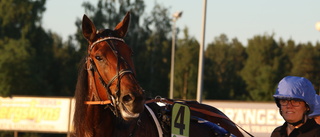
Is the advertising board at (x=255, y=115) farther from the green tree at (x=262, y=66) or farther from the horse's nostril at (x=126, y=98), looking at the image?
the green tree at (x=262, y=66)

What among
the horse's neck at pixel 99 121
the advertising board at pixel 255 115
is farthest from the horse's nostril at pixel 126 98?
the advertising board at pixel 255 115

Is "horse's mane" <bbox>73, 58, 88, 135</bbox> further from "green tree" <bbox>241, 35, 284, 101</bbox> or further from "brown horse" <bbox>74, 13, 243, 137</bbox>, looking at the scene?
"green tree" <bbox>241, 35, 284, 101</bbox>

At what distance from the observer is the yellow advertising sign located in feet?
69.9

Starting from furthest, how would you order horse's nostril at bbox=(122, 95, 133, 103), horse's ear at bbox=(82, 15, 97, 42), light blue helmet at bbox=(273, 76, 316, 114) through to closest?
1. horse's ear at bbox=(82, 15, 97, 42)
2. horse's nostril at bbox=(122, 95, 133, 103)
3. light blue helmet at bbox=(273, 76, 316, 114)

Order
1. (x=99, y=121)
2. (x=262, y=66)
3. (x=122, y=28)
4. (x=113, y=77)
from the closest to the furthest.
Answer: (x=113, y=77) → (x=99, y=121) → (x=122, y=28) → (x=262, y=66)

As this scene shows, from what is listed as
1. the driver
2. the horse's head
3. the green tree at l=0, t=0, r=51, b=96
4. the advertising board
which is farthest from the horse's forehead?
the green tree at l=0, t=0, r=51, b=96

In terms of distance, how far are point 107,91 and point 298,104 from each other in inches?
72.2

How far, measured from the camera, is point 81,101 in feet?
17.3

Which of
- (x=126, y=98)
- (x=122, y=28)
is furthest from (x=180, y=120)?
(x=126, y=98)

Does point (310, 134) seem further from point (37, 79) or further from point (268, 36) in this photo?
point (268, 36)

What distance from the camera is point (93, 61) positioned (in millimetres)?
5262

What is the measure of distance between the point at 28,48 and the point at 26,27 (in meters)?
2.25

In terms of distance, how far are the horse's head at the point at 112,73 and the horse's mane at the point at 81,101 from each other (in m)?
0.04

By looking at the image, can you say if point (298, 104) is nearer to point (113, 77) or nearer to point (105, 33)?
point (113, 77)
